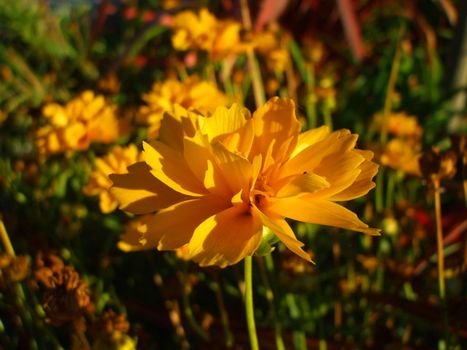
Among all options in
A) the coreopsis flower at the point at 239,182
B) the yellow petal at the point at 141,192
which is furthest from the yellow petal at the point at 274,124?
the yellow petal at the point at 141,192

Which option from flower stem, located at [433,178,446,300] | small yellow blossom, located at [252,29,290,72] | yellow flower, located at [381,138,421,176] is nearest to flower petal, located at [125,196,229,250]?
flower stem, located at [433,178,446,300]

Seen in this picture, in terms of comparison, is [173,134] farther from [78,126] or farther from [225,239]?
[78,126]

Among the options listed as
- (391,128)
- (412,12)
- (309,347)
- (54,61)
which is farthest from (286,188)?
(54,61)

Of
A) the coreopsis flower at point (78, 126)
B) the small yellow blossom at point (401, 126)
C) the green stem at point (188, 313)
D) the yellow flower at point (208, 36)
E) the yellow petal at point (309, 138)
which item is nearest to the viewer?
the yellow petal at point (309, 138)

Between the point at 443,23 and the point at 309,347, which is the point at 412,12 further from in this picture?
the point at 309,347

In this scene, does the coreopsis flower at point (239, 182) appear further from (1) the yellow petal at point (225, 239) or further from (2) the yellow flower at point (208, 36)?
(2) the yellow flower at point (208, 36)

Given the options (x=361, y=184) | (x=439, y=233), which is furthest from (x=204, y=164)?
(x=439, y=233)

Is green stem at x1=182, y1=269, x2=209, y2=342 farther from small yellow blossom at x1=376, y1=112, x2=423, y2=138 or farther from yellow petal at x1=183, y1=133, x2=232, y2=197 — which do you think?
small yellow blossom at x1=376, y1=112, x2=423, y2=138
